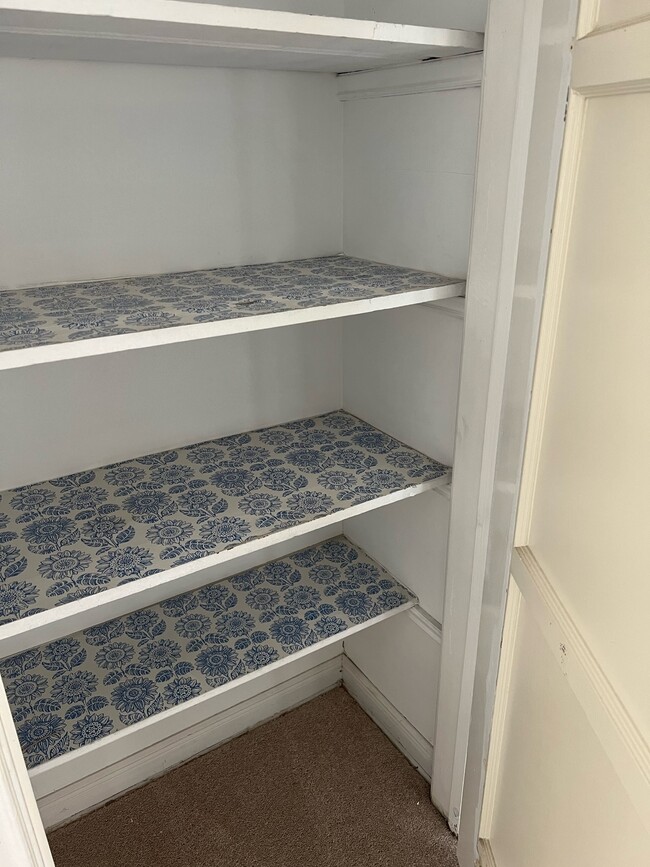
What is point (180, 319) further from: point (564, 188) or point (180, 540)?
point (564, 188)

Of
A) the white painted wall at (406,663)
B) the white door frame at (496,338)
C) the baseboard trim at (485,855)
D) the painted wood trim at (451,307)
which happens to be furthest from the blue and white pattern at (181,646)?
the painted wood trim at (451,307)

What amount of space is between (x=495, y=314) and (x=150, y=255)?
2.07ft

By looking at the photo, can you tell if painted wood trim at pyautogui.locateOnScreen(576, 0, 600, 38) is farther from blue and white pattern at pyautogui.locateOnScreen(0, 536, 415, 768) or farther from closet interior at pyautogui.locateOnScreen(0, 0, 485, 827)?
blue and white pattern at pyautogui.locateOnScreen(0, 536, 415, 768)

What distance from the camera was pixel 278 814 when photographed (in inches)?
59.9

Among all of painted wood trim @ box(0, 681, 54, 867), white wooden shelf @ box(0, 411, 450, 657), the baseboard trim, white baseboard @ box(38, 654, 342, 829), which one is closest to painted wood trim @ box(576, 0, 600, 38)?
white wooden shelf @ box(0, 411, 450, 657)

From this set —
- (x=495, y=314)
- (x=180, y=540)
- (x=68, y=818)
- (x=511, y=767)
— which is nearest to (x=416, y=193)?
(x=495, y=314)

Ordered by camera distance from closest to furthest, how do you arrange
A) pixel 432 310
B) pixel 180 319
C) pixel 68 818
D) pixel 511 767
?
pixel 180 319
pixel 511 767
pixel 432 310
pixel 68 818

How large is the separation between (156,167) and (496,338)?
0.66 m

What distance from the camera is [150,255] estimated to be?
119 centimetres

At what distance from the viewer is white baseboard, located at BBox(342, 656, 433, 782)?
5.26 ft

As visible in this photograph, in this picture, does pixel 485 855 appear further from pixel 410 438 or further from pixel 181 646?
pixel 410 438

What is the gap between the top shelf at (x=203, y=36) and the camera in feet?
2.36

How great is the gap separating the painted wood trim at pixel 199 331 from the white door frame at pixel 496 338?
107mm

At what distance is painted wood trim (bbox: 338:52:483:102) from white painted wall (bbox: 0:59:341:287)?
61 millimetres
